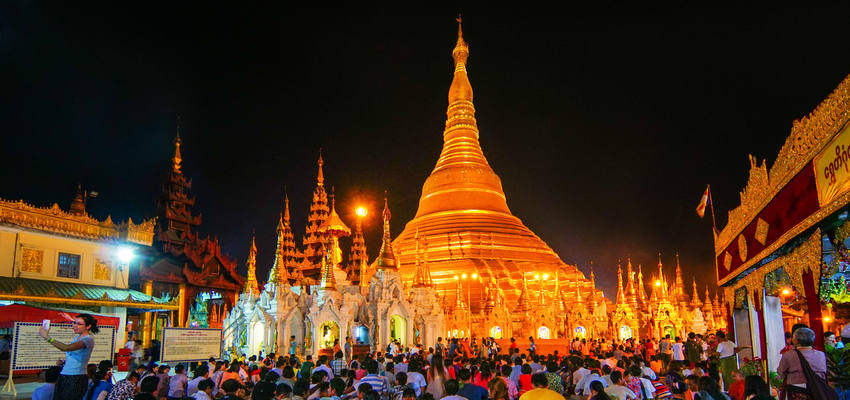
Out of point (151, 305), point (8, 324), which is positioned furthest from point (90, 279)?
point (8, 324)

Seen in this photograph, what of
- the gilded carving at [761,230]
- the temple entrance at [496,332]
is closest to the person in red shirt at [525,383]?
the gilded carving at [761,230]

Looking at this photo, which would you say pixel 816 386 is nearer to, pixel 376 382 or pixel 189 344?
pixel 376 382

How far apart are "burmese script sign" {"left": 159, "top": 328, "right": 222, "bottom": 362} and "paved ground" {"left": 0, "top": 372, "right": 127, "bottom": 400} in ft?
9.50

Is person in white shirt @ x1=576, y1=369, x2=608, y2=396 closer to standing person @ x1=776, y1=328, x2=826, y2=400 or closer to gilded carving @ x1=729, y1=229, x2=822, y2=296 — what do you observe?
Result: standing person @ x1=776, y1=328, x2=826, y2=400

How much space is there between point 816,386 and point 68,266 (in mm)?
22243

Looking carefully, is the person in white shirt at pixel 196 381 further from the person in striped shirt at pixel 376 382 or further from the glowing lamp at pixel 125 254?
the glowing lamp at pixel 125 254

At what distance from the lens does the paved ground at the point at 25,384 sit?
11227mm

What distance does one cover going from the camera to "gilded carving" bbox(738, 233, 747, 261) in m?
12.7

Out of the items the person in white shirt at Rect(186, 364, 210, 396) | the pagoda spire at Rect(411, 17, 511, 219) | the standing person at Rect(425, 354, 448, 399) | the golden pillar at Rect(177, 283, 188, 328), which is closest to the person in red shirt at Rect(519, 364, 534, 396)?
the standing person at Rect(425, 354, 448, 399)

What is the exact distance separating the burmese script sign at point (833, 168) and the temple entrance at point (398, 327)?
19.8 m

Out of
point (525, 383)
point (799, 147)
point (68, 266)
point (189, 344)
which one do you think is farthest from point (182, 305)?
point (799, 147)

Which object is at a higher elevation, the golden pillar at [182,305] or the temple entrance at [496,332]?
the golden pillar at [182,305]

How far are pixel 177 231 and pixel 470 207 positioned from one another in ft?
62.0

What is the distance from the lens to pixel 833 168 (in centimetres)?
720
